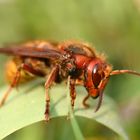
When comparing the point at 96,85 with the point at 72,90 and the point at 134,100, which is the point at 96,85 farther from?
the point at 134,100

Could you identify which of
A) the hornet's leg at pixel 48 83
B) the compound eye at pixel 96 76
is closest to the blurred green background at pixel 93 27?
the hornet's leg at pixel 48 83

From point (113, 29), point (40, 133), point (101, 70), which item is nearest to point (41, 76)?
point (40, 133)

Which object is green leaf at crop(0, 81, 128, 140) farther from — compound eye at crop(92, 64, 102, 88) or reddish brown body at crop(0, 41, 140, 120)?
compound eye at crop(92, 64, 102, 88)

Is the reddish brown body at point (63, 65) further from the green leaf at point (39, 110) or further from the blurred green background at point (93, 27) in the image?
the blurred green background at point (93, 27)

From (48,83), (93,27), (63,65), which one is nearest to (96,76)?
(48,83)

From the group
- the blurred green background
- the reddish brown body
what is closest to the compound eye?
the reddish brown body
